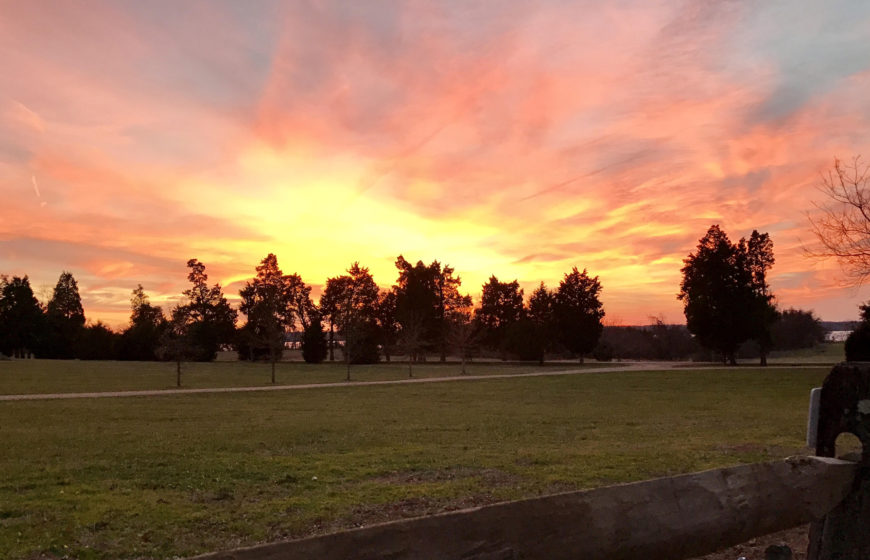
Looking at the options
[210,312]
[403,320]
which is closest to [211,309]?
[210,312]

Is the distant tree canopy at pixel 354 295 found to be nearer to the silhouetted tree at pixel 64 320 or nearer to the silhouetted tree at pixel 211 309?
the silhouetted tree at pixel 211 309

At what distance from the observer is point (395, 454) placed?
41.1 feet

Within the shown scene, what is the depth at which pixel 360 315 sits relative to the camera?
69.9 meters

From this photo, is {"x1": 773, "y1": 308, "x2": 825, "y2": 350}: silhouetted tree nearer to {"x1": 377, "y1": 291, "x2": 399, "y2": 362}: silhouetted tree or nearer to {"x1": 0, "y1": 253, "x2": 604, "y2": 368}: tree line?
{"x1": 0, "y1": 253, "x2": 604, "y2": 368}: tree line

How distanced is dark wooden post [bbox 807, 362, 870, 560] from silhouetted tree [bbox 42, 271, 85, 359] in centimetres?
9110

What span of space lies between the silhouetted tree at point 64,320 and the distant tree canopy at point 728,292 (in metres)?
74.8

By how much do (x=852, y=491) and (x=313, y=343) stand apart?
233ft

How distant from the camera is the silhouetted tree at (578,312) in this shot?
6888 cm

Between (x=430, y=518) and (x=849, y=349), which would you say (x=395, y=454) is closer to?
(x=430, y=518)

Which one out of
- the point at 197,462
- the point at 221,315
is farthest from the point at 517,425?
the point at 221,315

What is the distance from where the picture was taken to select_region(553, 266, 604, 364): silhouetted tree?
68875 mm

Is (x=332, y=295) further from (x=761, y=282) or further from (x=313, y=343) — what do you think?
(x=761, y=282)

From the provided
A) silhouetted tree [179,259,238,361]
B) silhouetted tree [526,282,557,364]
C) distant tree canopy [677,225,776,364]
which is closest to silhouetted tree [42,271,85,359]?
silhouetted tree [179,259,238,361]

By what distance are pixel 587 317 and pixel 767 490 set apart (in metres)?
68.8
